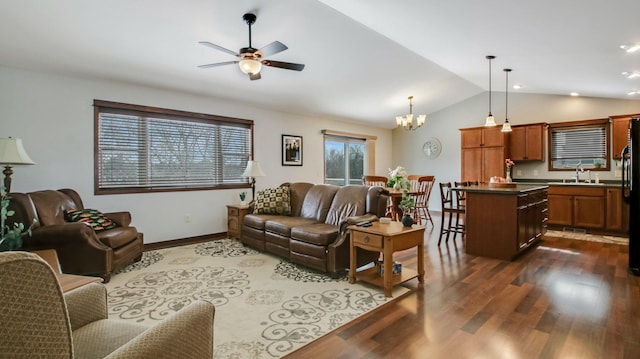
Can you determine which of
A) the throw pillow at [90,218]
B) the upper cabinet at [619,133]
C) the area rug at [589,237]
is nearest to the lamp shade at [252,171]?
the throw pillow at [90,218]

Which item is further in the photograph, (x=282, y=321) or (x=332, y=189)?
(x=332, y=189)

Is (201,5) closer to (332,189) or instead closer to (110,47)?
(110,47)

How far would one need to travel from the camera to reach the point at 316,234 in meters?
3.45

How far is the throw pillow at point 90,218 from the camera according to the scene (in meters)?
3.55

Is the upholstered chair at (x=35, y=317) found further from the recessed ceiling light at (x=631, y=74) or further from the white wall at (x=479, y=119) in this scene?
the white wall at (x=479, y=119)

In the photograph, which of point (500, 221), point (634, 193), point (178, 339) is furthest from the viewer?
point (500, 221)

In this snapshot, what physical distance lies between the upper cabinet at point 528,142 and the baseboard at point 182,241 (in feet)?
20.5

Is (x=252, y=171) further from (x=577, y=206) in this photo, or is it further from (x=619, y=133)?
(x=619, y=133)

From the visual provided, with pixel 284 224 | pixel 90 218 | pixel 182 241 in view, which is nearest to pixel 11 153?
pixel 90 218

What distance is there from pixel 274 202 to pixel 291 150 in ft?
6.77

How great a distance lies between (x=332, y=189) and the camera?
14.6 feet

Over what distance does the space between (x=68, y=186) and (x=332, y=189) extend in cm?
346

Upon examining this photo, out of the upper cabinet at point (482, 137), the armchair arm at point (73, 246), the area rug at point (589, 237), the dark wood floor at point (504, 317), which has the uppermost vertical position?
the upper cabinet at point (482, 137)

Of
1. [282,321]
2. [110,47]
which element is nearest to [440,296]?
[282,321]
